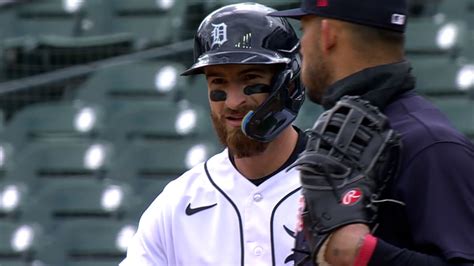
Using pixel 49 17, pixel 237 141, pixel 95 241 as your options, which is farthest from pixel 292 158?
pixel 49 17

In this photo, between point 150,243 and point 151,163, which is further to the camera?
point 151,163

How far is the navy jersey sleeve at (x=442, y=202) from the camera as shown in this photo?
196 cm

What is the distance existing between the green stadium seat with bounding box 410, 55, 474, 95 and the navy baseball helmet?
320cm

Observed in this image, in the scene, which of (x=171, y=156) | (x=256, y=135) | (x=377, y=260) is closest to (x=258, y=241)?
(x=256, y=135)

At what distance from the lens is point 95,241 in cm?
570

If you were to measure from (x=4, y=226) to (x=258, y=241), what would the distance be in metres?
3.47

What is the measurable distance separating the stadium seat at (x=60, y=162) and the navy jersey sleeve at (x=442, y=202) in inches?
167

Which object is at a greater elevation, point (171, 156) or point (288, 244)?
point (171, 156)

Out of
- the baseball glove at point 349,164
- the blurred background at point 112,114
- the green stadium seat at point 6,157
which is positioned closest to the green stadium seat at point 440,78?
the blurred background at point 112,114

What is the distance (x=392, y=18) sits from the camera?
208 cm

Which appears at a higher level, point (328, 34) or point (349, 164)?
point (328, 34)

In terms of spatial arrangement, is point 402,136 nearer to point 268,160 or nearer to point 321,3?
point 321,3

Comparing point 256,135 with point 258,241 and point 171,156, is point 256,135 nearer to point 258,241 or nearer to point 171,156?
point 258,241

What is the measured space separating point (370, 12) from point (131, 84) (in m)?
4.54
